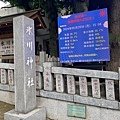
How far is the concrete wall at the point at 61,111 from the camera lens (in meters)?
5.11

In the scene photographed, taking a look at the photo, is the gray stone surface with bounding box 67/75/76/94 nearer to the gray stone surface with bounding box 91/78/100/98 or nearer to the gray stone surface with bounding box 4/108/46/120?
the gray stone surface with bounding box 91/78/100/98

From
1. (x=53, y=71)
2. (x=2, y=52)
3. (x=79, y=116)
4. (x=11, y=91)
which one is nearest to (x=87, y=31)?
(x=53, y=71)

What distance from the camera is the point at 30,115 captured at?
17.4 feet

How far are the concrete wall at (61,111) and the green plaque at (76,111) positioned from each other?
84 mm

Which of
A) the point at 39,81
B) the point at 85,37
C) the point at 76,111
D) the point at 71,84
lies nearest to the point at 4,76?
the point at 39,81

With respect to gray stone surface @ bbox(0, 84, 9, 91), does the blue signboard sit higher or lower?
higher

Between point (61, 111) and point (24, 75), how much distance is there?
4.45 ft

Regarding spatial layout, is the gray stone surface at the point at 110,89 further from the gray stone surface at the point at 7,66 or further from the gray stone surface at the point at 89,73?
the gray stone surface at the point at 7,66

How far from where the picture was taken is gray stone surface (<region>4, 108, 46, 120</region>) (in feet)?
17.2

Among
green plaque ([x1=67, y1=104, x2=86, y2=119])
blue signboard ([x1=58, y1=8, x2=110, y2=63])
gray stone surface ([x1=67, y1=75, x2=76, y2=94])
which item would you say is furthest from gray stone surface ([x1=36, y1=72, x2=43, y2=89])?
green plaque ([x1=67, y1=104, x2=86, y2=119])

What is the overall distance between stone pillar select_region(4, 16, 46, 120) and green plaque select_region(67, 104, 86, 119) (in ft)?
2.44

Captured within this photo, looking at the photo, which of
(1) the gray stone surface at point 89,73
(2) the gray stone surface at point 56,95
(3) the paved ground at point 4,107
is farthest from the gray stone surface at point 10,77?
(1) the gray stone surface at point 89,73

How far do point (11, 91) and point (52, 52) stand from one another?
432cm

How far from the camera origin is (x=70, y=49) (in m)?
6.13
